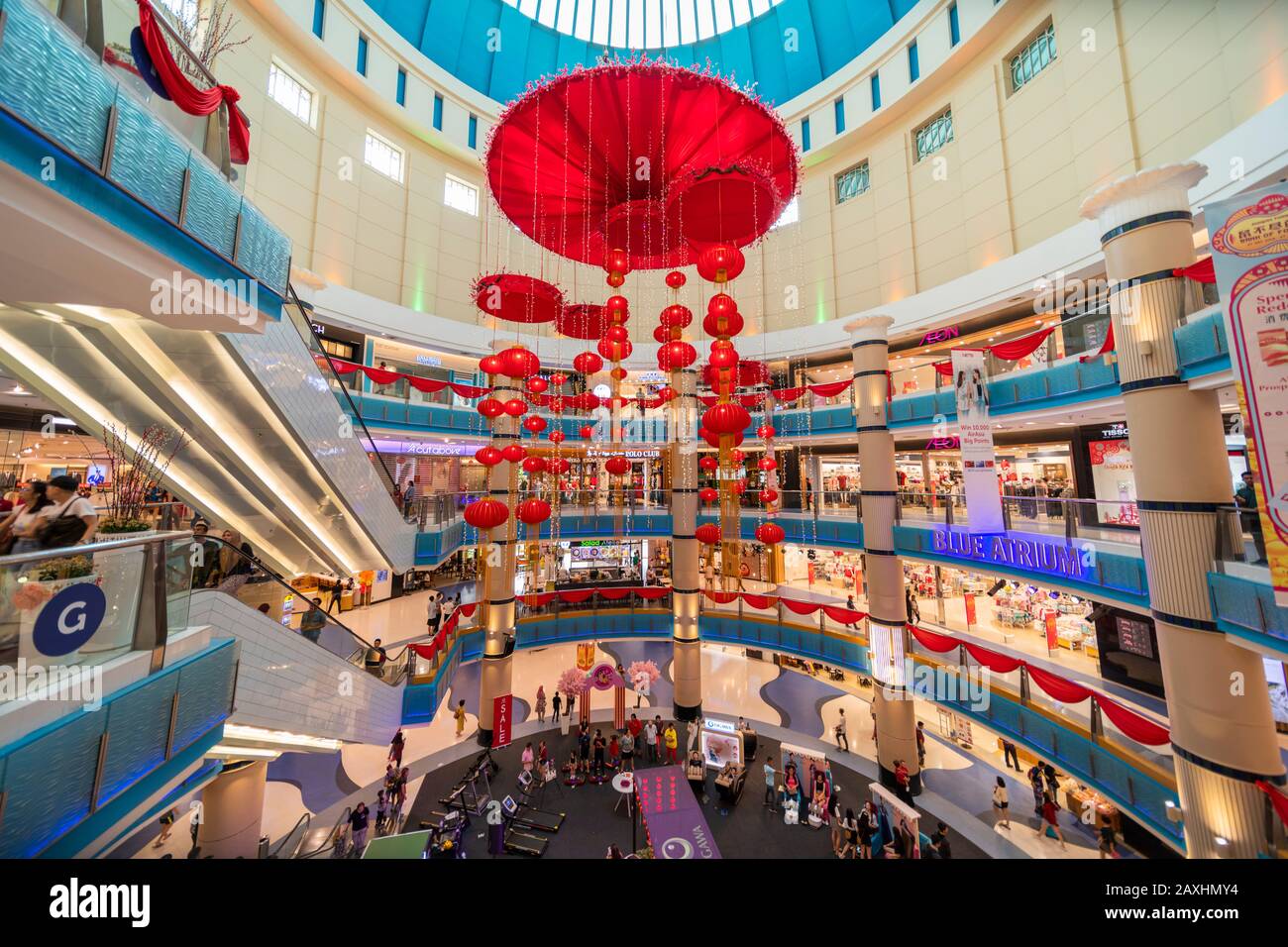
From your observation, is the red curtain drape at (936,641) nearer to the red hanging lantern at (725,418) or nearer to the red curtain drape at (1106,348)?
the red curtain drape at (1106,348)

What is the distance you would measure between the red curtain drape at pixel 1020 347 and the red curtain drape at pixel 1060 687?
19.3 feet

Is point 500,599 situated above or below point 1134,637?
above

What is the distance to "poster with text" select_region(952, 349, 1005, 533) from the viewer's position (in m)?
9.04

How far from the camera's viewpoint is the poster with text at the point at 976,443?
356 inches

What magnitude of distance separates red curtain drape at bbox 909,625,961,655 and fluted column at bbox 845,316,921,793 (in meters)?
0.38

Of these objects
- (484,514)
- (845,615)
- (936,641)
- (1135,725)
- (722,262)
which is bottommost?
(1135,725)

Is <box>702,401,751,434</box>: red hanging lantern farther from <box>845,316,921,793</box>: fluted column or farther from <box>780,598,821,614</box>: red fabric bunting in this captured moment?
<box>780,598,821,614</box>: red fabric bunting

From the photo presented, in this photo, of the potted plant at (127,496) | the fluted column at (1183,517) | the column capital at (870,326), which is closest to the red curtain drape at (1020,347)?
the fluted column at (1183,517)

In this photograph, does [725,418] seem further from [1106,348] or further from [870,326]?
[870,326]

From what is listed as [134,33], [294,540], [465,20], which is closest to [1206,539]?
[134,33]

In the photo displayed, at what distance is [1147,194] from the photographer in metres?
6.26

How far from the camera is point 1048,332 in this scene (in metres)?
8.76

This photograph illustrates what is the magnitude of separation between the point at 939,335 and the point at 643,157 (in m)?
11.7

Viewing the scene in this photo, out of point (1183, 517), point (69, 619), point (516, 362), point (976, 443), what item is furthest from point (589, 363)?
point (1183, 517)
